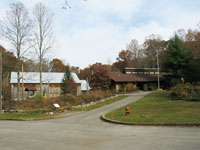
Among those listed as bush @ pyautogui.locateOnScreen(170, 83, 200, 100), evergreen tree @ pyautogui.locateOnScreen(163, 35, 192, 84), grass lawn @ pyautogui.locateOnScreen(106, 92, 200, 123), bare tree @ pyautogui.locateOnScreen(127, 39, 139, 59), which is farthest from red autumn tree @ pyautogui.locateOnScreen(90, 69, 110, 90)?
bare tree @ pyautogui.locateOnScreen(127, 39, 139, 59)

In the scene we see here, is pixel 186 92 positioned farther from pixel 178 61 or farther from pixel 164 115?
pixel 178 61

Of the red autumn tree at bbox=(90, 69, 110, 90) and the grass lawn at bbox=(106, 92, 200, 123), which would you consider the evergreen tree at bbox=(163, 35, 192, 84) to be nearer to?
the red autumn tree at bbox=(90, 69, 110, 90)

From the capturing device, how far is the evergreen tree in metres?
38.9

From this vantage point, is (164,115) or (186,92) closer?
(164,115)

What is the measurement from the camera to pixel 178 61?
3969 cm

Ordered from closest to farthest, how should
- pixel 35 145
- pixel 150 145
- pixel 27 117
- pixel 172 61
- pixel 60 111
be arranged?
pixel 150 145
pixel 35 145
pixel 27 117
pixel 60 111
pixel 172 61

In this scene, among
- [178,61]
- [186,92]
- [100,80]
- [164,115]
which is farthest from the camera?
[178,61]

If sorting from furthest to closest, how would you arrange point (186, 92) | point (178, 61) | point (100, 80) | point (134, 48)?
point (134, 48) < point (178, 61) < point (100, 80) < point (186, 92)

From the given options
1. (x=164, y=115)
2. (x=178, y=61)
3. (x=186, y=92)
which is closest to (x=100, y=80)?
(x=186, y=92)

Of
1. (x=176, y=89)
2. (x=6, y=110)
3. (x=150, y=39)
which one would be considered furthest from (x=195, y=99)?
(x=150, y=39)

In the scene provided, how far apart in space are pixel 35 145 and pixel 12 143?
Result: 1.23 m

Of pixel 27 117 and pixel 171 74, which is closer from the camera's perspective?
pixel 27 117

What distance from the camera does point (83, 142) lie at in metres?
8.16

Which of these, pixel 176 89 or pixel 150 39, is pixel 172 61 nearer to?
pixel 176 89
